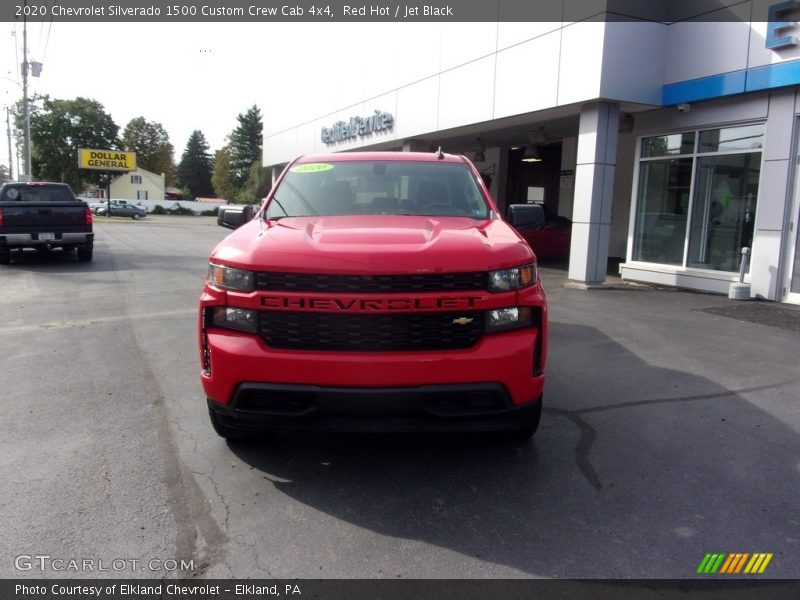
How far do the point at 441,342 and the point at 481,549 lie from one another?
1.03 m

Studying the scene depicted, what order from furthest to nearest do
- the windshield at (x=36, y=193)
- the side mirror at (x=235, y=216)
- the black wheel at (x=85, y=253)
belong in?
the black wheel at (x=85, y=253)
the windshield at (x=36, y=193)
the side mirror at (x=235, y=216)

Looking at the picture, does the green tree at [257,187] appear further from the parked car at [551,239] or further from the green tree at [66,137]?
the parked car at [551,239]

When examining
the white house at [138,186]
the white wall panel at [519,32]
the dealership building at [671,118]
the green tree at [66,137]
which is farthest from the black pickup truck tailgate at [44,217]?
the white house at [138,186]

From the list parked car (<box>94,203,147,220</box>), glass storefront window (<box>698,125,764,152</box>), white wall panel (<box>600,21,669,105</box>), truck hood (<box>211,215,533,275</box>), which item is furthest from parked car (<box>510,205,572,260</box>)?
parked car (<box>94,203,147,220</box>)

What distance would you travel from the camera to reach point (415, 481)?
138 inches

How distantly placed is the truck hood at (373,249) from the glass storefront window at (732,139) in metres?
8.82

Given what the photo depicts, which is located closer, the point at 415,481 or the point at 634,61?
the point at 415,481

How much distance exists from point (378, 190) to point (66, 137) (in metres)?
92.1

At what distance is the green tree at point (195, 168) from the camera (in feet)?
399

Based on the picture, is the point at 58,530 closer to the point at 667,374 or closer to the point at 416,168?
the point at 416,168

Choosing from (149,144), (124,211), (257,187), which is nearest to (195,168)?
(149,144)

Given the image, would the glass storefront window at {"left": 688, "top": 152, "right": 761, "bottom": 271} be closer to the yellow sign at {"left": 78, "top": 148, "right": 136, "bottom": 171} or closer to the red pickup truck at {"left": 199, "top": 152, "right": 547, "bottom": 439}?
the red pickup truck at {"left": 199, "top": 152, "right": 547, "bottom": 439}

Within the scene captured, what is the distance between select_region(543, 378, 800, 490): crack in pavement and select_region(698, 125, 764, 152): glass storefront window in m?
6.33

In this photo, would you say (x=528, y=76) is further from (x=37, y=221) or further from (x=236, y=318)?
(x=37, y=221)
